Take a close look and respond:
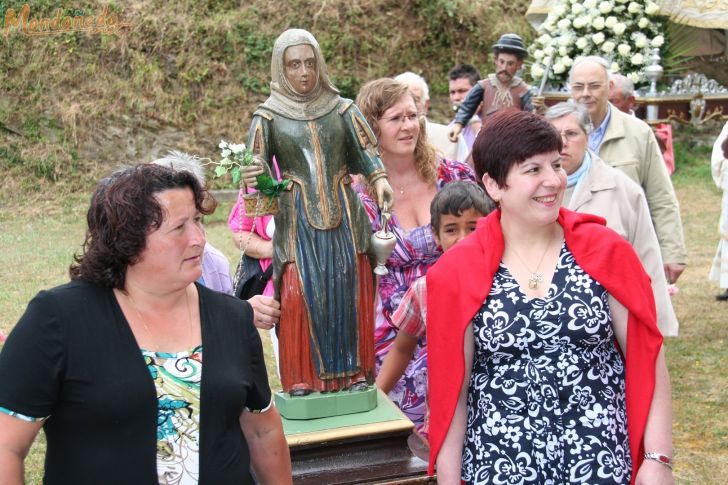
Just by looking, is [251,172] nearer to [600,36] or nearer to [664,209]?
[664,209]

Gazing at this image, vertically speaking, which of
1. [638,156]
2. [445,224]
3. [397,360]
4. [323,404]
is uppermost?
[445,224]

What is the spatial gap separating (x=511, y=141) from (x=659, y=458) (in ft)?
3.24

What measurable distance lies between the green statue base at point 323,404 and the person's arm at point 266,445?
0.74 meters

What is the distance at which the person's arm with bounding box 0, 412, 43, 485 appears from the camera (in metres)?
2.17

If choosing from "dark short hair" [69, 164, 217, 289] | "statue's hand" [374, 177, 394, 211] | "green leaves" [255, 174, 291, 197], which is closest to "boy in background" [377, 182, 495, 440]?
"statue's hand" [374, 177, 394, 211]

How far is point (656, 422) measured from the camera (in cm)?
254

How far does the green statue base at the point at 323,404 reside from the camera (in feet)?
11.2

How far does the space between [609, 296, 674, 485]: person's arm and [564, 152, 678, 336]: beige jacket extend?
180cm

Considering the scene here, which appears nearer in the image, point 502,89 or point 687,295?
point 502,89

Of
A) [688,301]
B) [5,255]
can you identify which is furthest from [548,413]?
[5,255]

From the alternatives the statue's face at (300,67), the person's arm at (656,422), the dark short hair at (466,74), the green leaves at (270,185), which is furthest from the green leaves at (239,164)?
the dark short hair at (466,74)

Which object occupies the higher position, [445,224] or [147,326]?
[147,326]

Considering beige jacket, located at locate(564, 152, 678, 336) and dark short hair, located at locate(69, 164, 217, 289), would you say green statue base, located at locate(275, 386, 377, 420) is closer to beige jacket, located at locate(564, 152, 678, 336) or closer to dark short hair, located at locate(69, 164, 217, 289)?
dark short hair, located at locate(69, 164, 217, 289)

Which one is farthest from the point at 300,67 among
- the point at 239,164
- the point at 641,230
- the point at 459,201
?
the point at 641,230
